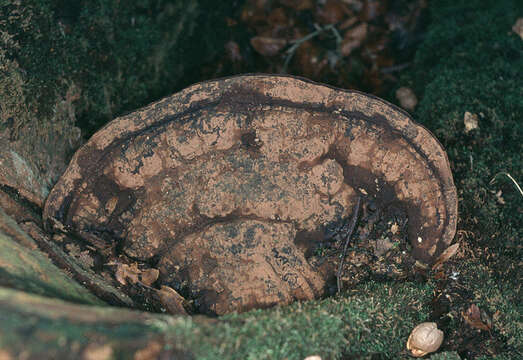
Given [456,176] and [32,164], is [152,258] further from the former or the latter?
[456,176]

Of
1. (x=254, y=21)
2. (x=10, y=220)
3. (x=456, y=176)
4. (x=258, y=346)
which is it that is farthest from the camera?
(x=254, y=21)

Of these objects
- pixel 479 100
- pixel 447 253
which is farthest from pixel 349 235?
pixel 479 100

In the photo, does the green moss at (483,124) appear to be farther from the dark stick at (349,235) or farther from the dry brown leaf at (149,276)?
the dry brown leaf at (149,276)

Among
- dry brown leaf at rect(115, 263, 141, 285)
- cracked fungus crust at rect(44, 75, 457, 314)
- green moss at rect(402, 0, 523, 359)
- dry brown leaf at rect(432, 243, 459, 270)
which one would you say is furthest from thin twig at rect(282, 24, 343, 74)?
dry brown leaf at rect(115, 263, 141, 285)

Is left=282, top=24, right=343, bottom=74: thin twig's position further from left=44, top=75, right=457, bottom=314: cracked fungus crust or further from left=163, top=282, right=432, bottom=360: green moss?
left=163, top=282, right=432, bottom=360: green moss

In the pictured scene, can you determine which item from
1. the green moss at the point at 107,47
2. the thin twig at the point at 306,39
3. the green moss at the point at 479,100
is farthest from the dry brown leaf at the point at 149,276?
the thin twig at the point at 306,39

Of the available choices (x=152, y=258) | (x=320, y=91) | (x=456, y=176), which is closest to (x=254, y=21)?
(x=320, y=91)

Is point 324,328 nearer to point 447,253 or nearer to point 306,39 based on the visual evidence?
point 447,253

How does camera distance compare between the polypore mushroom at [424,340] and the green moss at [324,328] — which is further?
the polypore mushroom at [424,340]
